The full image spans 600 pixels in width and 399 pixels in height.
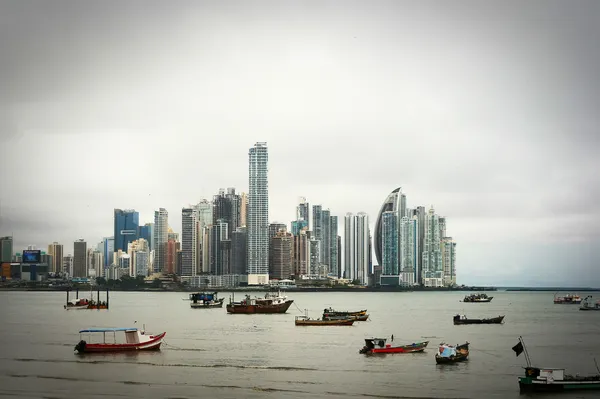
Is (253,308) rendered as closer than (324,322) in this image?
No

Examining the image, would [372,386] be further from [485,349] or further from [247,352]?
[485,349]

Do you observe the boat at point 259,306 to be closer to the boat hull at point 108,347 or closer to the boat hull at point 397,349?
the boat hull at point 108,347

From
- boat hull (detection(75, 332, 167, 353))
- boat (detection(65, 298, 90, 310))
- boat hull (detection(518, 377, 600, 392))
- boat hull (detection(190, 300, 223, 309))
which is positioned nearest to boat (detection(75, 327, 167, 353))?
boat hull (detection(75, 332, 167, 353))

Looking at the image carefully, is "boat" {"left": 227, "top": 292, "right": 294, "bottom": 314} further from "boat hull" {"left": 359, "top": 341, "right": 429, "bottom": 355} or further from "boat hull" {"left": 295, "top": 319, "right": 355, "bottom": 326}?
"boat hull" {"left": 359, "top": 341, "right": 429, "bottom": 355}

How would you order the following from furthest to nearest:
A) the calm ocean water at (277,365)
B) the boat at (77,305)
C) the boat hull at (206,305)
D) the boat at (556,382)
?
the boat hull at (206,305), the boat at (77,305), the calm ocean water at (277,365), the boat at (556,382)

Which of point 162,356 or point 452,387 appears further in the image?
point 162,356

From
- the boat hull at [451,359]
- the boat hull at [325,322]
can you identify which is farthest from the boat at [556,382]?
the boat hull at [325,322]

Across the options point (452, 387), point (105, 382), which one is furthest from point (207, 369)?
point (452, 387)

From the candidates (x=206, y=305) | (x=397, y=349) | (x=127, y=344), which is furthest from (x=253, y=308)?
(x=397, y=349)

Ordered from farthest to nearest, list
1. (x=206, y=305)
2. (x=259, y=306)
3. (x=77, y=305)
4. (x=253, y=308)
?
(x=206, y=305) → (x=77, y=305) → (x=259, y=306) → (x=253, y=308)

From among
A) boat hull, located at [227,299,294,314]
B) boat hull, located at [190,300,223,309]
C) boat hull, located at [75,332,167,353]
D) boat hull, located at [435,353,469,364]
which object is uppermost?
boat hull, located at [75,332,167,353]

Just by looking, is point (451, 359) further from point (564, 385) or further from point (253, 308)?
point (253, 308)
